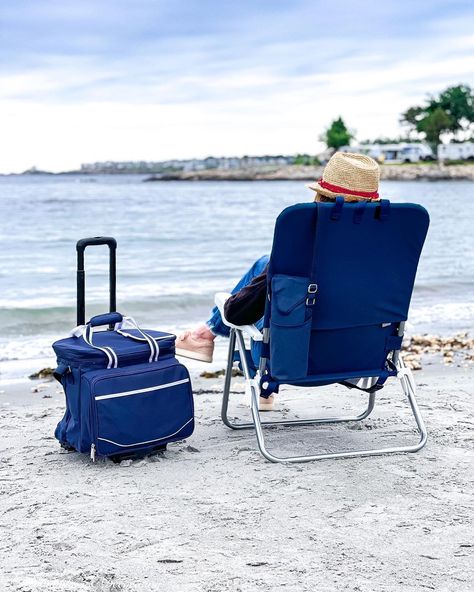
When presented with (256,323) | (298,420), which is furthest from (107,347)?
(298,420)

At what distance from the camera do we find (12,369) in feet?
23.8

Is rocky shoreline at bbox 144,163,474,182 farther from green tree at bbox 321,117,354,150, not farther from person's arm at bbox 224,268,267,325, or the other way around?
person's arm at bbox 224,268,267,325

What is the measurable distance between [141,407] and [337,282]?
95cm

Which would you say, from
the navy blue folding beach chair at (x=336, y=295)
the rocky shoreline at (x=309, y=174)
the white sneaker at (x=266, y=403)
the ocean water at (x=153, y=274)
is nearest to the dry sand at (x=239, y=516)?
the navy blue folding beach chair at (x=336, y=295)

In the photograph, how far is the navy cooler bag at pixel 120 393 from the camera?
3889mm

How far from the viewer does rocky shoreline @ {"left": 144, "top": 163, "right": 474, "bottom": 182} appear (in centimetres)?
10288

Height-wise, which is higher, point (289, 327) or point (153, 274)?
point (289, 327)

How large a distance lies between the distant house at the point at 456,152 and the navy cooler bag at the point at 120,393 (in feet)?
383

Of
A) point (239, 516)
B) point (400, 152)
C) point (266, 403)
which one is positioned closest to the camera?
point (239, 516)

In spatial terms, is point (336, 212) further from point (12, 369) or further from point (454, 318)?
point (454, 318)

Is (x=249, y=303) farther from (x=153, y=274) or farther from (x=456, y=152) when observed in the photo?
(x=456, y=152)

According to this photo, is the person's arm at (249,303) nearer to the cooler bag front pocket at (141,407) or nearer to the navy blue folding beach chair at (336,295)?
the navy blue folding beach chair at (336,295)

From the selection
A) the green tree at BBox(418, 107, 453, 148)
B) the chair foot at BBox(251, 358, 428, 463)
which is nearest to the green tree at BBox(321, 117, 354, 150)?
the green tree at BBox(418, 107, 453, 148)

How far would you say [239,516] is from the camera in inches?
135
